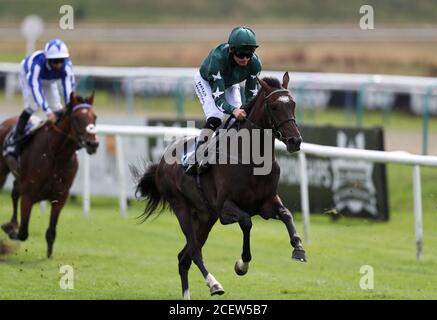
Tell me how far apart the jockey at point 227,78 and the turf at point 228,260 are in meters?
1.19

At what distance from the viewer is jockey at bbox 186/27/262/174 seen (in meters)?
6.99

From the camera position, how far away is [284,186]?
12.5 m

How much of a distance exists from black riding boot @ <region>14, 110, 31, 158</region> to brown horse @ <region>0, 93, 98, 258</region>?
7.1 inches

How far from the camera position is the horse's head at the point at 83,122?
30.7 ft

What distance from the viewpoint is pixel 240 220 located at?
271 inches

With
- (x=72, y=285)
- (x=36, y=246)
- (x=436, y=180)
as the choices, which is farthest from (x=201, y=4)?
(x=72, y=285)

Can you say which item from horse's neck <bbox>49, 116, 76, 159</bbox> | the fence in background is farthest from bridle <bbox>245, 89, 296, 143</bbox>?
the fence in background

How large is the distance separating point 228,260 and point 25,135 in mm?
2310

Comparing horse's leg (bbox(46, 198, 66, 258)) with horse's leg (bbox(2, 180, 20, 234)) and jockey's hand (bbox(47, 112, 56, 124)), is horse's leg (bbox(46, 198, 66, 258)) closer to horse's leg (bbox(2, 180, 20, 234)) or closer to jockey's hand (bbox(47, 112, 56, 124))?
horse's leg (bbox(2, 180, 20, 234))

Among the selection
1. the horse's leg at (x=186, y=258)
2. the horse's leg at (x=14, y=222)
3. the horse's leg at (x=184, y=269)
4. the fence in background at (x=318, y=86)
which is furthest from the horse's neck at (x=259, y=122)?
the fence in background at (x=318, y=86)

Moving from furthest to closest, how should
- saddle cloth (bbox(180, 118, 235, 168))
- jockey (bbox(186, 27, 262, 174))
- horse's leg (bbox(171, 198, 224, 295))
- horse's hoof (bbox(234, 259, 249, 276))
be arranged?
horse's leg (bbox(171, 198, 224, 295)) → saddle cloth (bbox(180, 118, 235, 168)) → horse's hoof (bbox(234, 259, 249, 276)) → jockey (bbox(186, 27, 262, 174))

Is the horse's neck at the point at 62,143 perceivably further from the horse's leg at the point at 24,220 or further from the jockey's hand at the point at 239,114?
the jockey's hand at the point at 239,114
